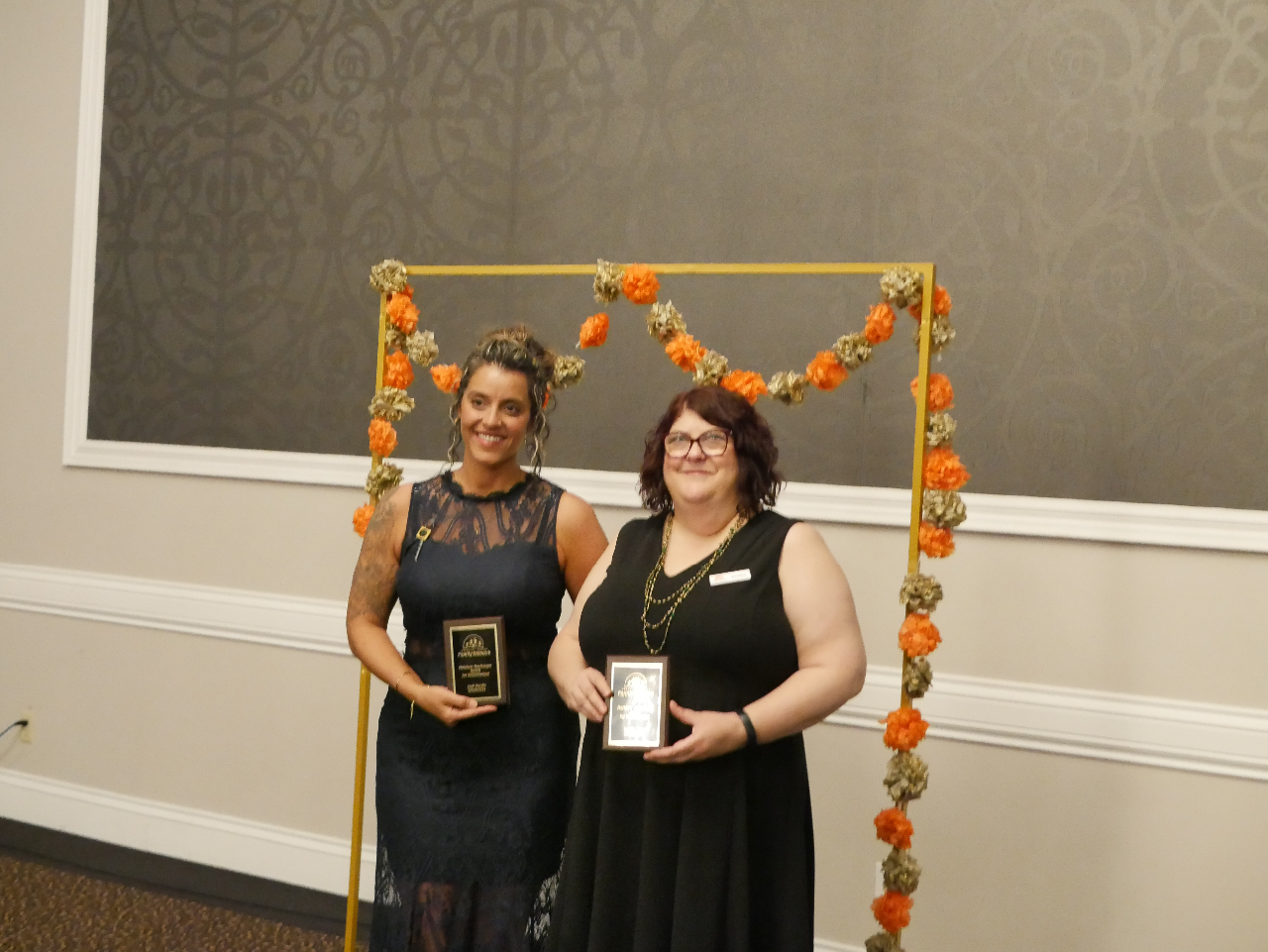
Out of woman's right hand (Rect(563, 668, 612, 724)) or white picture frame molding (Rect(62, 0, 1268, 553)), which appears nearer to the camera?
woman's right hand (Rect(563, 668, 612, 724))

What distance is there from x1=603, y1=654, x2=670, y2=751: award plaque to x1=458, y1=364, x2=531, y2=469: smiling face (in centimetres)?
60

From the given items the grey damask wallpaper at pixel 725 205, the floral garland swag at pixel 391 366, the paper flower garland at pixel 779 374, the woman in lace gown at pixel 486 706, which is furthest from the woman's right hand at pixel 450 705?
the grey damask wallpaper at pixel 725 205

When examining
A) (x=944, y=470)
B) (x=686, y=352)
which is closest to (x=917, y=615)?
(x=944, y=470)

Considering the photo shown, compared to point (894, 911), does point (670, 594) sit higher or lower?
higher

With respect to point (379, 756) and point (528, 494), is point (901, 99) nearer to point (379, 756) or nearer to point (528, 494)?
point (528, 494)

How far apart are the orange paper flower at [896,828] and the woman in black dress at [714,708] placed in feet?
1.25

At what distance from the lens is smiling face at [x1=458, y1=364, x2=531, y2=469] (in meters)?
2.60

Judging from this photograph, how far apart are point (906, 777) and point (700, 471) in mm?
874

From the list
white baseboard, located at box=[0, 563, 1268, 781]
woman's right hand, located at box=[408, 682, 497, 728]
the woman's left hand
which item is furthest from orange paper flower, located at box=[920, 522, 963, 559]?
woman's right hand, located at box=[408, 682, 497, 728]

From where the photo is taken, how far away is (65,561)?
440cm

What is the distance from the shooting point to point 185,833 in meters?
4.15

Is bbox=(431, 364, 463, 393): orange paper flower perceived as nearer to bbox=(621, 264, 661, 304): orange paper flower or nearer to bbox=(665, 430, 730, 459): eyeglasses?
bbox=(621, 264, 661, 304): orange paper flower

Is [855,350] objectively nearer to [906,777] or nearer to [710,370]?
[710,370]

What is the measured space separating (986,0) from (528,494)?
5.64ft
